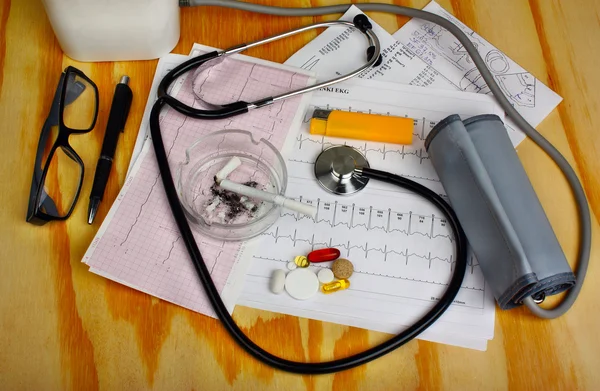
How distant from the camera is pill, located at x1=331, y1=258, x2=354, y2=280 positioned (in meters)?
0.77

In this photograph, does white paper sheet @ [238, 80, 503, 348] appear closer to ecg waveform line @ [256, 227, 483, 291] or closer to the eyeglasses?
ecg waveform line @ [256, 227, 483, 291]

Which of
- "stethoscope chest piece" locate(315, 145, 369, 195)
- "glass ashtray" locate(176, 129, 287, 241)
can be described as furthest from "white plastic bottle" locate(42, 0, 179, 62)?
"stethoscope chest piece" locate(315, 145, 369, 195)

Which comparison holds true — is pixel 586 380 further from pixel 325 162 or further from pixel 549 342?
pixel 325 162

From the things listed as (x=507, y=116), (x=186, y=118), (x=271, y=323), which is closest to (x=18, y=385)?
(x=271, y=323)

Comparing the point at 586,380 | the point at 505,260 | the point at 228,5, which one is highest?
the point at 228,5

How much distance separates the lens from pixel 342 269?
2.53 feet

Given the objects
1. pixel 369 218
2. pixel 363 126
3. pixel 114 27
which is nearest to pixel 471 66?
pixel 363 126

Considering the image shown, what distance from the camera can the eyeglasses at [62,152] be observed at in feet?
2.61

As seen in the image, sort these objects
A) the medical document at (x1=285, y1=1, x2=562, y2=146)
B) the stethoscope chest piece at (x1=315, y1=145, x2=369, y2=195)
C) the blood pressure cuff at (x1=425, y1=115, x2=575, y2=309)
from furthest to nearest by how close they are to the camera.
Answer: the medical document at (x1=285, y1=1, x2=562, y2=146)
the stethoscope chest piece at (x1=315, y1=145, x2=369, y2=195)
the blood pressure cuff at (x1=425, y1=115, x2=575, y2=309)

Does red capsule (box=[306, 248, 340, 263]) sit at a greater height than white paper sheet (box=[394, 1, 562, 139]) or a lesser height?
lesser

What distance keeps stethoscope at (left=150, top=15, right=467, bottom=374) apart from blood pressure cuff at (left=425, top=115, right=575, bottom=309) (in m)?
0.04

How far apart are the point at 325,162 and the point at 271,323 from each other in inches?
9.7

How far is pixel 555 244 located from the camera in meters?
0.74

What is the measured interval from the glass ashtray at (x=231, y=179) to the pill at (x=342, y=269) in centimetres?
11
